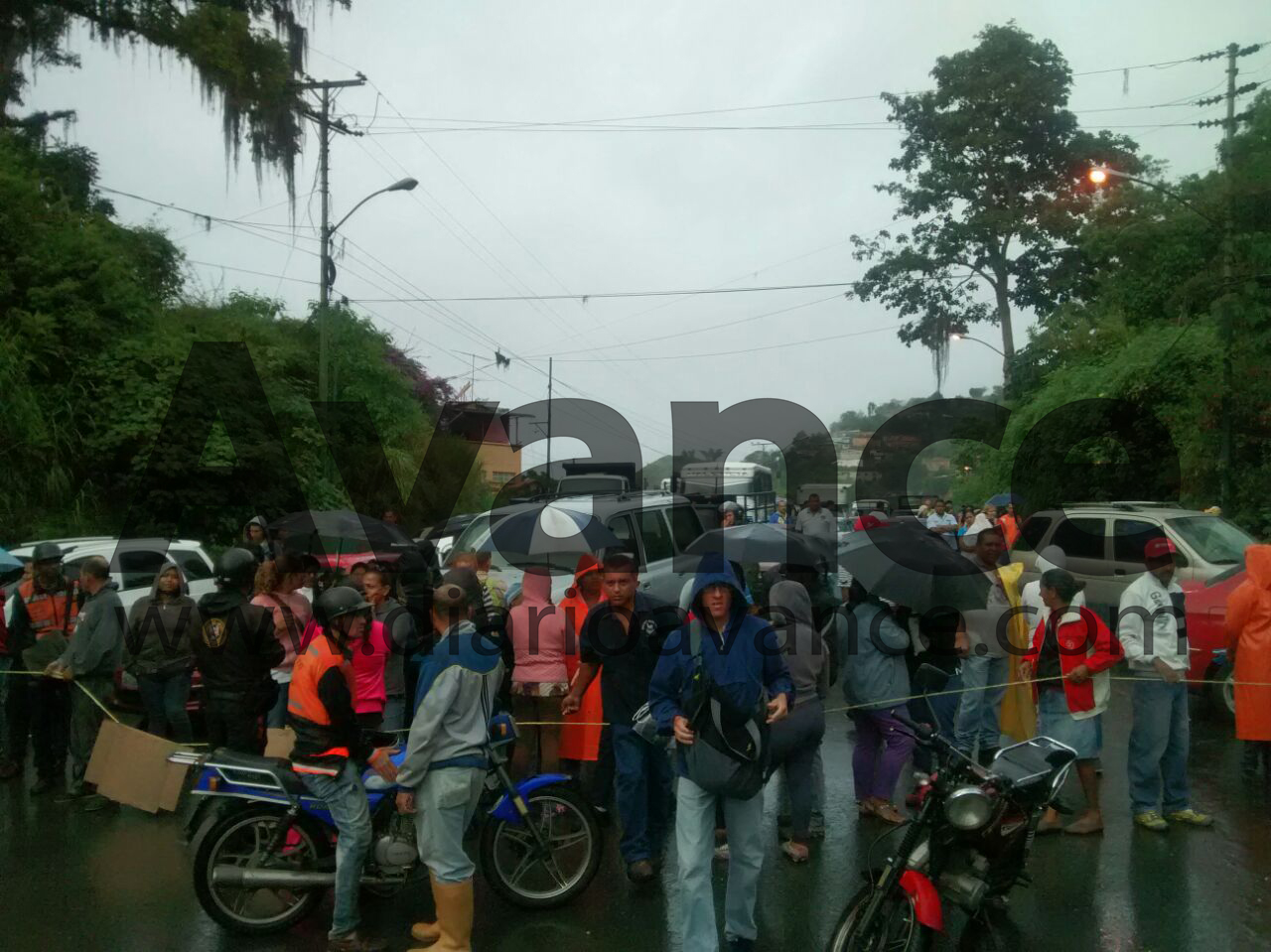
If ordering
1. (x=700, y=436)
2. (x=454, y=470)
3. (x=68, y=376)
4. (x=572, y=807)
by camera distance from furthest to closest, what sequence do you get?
1. (x=454, y=470)
2. (x=68, y=376)
3. (x=700, y=436)
4. (x=572, y=807)

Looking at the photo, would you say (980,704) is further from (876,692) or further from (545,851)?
(545,851)

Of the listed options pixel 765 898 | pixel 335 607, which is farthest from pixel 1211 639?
pixel 335 607

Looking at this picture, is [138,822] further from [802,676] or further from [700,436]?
[700,436]

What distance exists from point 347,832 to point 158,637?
3.29 meters

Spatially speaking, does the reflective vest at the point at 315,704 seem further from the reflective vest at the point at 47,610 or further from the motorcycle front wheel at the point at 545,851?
the reflective vest at the point at 47,610

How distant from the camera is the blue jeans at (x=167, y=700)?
756cm

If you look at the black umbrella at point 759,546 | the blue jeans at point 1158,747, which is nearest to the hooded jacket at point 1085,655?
the blue jeans at point 1158,747

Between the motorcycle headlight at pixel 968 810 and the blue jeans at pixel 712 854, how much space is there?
2.87 ft

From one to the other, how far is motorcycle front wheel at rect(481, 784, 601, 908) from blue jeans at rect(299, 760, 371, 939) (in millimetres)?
667

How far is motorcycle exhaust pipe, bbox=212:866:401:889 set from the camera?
16.6ft

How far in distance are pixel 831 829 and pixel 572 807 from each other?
6.64 feet

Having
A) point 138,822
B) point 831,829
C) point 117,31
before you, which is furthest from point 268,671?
point 117,31

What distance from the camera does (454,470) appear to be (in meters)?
29.9

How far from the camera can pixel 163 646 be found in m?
7.52
